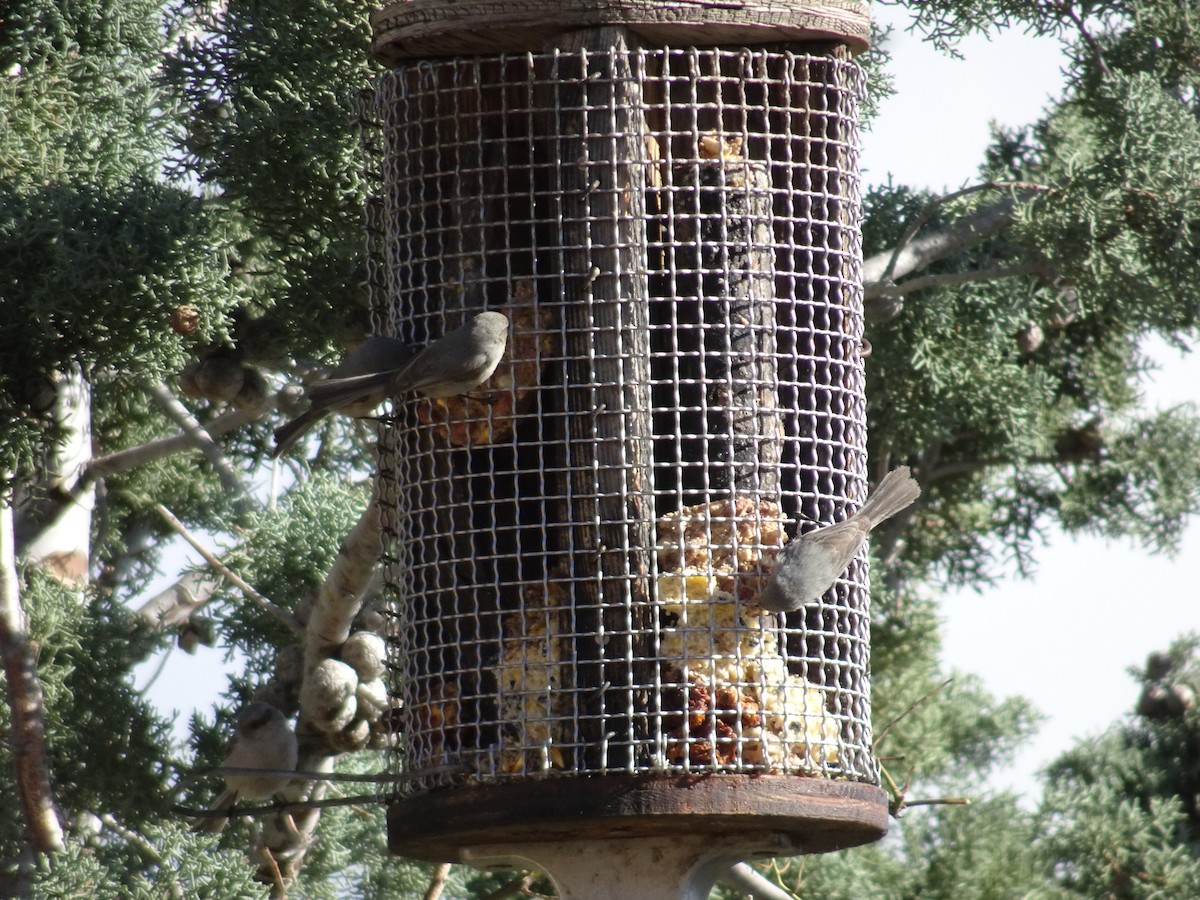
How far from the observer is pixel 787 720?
189 inches

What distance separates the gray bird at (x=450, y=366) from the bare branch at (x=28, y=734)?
2.20m

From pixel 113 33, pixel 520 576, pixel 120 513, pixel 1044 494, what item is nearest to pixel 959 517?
pixel 1044 494

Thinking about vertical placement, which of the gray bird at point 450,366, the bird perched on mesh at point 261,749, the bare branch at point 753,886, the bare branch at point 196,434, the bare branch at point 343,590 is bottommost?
the bare branch at point 753,886

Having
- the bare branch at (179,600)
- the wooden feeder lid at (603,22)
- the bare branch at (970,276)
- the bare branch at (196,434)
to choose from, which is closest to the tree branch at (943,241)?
the bare branch at (970,276)

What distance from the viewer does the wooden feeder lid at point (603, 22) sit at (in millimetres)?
4914

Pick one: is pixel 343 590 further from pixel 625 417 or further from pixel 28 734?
pixel 625 417

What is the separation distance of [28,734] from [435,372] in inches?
98.1

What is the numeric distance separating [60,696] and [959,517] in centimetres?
464

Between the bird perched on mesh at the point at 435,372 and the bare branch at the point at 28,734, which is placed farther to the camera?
the bare branch at the point at 28,734

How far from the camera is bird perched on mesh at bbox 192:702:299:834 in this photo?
6355 mm

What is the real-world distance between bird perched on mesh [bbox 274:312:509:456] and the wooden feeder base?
0.94 m

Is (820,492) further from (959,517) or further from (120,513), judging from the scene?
(120,513)

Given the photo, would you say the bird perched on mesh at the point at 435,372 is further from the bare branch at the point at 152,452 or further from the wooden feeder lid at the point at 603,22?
the bare branch at the point at 152,452

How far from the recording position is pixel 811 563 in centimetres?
472
